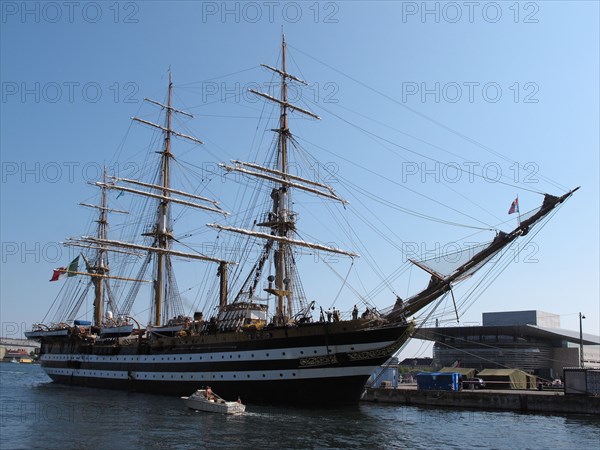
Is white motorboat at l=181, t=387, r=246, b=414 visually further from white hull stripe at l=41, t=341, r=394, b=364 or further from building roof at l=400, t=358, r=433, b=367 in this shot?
building roof at l=400, t=358, r=433, b=367

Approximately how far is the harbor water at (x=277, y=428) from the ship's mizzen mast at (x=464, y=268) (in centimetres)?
664

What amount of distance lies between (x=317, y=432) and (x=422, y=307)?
13.3m

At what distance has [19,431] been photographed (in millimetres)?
27484

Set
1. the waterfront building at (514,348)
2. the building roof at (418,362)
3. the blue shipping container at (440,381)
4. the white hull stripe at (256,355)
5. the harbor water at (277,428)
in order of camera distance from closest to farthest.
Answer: the harbor water at (277,428), the white hull stripe at (256,355), the blue shipping container at (440,381), the waterfront building at (514,348), the building roof at (418,362)

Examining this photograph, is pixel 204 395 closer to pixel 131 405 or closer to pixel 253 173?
pixel 131 405

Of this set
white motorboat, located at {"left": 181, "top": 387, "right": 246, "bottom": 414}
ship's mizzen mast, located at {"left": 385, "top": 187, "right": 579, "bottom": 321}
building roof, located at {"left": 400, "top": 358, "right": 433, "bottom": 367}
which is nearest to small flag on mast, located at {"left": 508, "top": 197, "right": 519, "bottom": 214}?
ship's mizzen mast, located at {"left": 385, "top": 187, "right": 579, "bottom": 321}

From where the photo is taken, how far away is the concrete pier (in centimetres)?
3797

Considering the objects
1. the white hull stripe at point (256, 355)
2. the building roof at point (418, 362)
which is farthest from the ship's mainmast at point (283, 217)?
the building roof at point (418, 362)

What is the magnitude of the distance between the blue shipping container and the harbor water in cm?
604

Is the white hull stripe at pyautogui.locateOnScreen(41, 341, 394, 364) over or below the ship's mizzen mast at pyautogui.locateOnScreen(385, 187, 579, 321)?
below

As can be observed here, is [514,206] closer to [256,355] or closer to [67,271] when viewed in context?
[256,355]

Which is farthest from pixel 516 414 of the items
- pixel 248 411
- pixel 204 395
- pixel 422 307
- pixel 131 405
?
pixel 131 405

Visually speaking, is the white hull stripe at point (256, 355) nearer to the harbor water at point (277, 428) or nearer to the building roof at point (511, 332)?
the harbor water at point (277, 428)

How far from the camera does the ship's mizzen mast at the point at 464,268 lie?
35.2 metres
